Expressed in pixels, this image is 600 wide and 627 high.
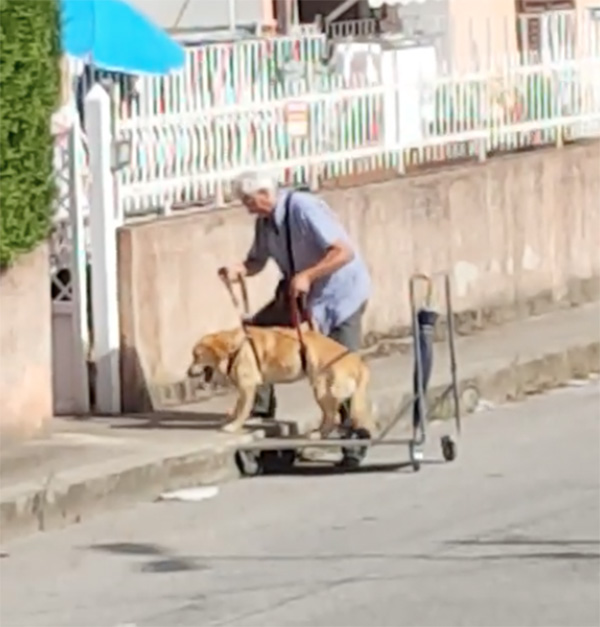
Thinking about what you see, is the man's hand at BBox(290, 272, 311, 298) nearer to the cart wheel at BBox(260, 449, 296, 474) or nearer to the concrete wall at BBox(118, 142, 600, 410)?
the cart wheel at BBox(260, 449, 296, 474)

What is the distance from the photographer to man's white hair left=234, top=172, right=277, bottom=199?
478 inches

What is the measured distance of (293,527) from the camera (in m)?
10.7

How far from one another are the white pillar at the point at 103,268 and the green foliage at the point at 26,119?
861 mm

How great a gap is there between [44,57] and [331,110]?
374cm

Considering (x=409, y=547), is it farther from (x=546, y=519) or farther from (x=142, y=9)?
(x=142, y=9)

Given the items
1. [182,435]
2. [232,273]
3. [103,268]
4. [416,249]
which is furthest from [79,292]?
[416,249]

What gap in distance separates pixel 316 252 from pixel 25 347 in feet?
5.41

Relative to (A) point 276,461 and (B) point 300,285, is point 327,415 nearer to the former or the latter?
(A) point 276,461

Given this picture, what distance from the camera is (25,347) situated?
1232cm

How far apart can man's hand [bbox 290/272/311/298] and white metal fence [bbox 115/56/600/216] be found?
5.74ft

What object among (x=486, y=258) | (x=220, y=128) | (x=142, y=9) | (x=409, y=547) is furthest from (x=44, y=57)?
(x=142, y=9)

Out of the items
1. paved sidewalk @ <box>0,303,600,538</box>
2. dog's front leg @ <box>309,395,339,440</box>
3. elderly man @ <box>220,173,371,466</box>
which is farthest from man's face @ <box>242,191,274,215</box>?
paved sidewalk @ <box>0,303,600,538</box>

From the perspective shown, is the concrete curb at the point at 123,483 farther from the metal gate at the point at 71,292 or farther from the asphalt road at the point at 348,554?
the metal gate at the point at 71,292

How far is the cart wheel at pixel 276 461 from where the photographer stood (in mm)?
12297
